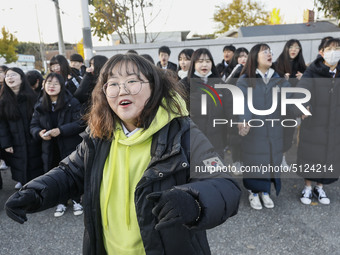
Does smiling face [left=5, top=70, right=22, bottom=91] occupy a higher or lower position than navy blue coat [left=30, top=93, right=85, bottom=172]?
higher

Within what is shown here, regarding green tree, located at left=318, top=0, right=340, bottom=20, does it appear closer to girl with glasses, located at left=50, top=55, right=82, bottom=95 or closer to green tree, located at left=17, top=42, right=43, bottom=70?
girl with glasses, located at left=50, top=55, right=82, bottom=95

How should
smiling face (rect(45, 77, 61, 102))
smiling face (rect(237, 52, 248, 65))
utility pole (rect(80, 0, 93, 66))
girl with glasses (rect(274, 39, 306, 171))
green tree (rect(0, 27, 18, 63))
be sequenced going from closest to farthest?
1. smiling face (rect(45, 77, 61, 102))
2. girl with glasses (rect(274, 39, 306, 171))
3. smiling face (rect(237, 52, 248, 65))
4. utility pole (rect(80, 0, 93, 66))
5. green tree (rect(0, 27, 18, 63))

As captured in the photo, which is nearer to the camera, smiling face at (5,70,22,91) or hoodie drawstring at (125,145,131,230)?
hoodie drawstring at (125,145,131,230)

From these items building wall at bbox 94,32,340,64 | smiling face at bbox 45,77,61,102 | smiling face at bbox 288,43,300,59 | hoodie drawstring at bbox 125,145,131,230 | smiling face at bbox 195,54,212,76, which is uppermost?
building wall at bbox 94,32,340,64

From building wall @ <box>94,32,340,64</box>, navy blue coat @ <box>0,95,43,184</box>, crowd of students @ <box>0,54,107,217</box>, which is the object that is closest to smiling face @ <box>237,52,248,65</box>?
crowd of students @ <box>0,54,107,217</box>

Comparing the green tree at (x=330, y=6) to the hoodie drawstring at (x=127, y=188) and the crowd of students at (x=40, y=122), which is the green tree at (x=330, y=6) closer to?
the crowd of students at (x=40, y=122)

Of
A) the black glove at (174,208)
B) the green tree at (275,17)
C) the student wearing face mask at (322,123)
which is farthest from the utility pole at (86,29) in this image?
the green tree at (275,17)

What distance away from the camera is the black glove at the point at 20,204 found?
4.47ft

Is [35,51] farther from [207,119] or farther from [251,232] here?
[251,232]

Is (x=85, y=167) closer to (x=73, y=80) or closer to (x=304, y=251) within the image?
(x=304, y=251)

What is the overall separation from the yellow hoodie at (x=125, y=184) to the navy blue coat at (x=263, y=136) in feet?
7.32

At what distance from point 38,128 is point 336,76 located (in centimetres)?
367

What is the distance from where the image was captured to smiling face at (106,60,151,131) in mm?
1506

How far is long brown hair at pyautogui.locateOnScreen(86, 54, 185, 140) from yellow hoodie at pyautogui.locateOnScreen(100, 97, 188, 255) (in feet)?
0.16
